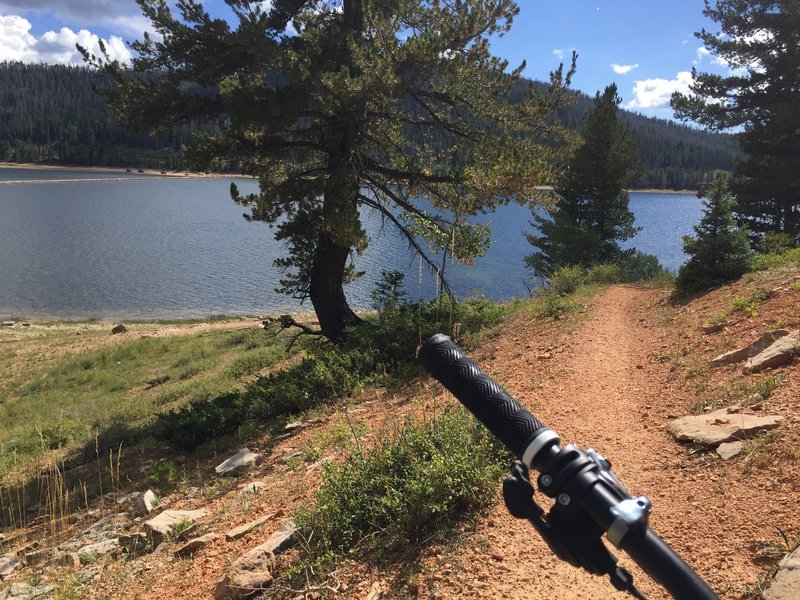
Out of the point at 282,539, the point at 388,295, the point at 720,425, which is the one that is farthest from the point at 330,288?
the point at 720,425

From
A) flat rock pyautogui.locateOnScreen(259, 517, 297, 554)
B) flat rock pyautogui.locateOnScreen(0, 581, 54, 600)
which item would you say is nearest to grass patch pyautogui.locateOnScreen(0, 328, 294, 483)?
flat rock pyautogui.locateOnScreen(0, 581, 54, 600)

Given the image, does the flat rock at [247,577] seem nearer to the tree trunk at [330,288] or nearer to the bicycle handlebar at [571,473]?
the bicycle handlebar at [571,473]

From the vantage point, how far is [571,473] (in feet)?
4.12

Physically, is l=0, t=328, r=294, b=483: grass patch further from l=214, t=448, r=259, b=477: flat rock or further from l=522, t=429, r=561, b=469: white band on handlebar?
l=522, t=429, r=561, b=469: white band on handlebar

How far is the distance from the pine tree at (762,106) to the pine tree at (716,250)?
997cm

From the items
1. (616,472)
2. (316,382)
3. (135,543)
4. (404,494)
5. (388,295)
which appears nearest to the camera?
(404,494)

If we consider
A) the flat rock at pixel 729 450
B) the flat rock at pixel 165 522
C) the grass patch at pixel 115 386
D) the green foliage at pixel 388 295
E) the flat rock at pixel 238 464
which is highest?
the flat rock at pixel 729 450

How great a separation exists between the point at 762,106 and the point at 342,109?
1781 cm

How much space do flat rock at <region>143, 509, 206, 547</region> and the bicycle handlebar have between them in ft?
16.0

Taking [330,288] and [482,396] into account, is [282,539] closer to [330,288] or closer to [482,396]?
[482,396]

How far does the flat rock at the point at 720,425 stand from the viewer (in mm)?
4500

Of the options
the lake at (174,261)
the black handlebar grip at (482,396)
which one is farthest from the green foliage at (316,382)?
the lake at (174,261)

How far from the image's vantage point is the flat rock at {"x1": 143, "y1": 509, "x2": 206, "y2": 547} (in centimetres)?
530

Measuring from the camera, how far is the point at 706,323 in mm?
8383
